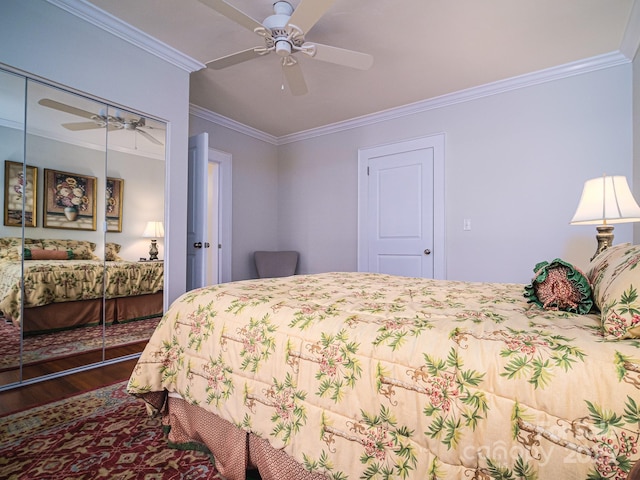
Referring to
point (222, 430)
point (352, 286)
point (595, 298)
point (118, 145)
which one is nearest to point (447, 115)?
point (352, 286)

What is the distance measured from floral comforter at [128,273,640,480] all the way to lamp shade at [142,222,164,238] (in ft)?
5.12

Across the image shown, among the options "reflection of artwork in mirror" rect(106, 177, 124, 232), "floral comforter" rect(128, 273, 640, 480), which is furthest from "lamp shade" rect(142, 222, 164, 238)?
"floral comforter" rect(128, 273, 640, 480)

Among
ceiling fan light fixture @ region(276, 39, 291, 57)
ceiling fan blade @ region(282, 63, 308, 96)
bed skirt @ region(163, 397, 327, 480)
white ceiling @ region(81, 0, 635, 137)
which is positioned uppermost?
white ceiling @ region(81, 0, 635, 137)

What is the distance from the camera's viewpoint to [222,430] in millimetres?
1353

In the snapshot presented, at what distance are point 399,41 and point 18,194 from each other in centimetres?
295

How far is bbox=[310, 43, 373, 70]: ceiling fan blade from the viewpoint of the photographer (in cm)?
226

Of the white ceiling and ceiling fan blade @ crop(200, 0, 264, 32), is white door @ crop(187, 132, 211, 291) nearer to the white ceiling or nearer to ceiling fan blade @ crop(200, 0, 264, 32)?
the white ceiling

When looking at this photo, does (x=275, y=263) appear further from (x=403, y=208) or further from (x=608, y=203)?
(x=608, y=203)

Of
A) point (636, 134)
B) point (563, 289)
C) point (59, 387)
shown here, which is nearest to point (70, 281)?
point (59, 387)

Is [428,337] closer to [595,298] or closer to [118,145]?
[595,298]

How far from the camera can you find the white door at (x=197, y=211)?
327cm

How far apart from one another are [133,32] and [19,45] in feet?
2.47

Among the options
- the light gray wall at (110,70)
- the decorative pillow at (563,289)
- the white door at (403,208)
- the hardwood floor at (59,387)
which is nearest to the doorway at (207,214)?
the light gray wall at (110,70)

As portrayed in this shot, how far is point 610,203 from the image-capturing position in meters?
2.09
